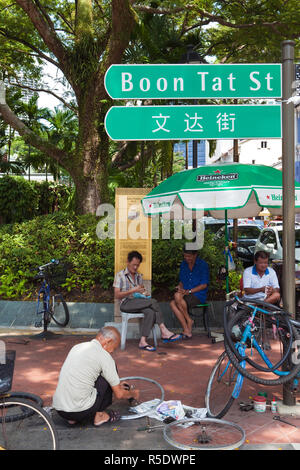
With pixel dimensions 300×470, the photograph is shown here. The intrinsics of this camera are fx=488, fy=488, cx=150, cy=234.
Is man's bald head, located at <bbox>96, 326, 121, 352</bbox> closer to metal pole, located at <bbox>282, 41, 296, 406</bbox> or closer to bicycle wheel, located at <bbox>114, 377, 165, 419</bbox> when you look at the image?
bicycle wheel, located at <bbox>114, 377, 165, 419</bbox>

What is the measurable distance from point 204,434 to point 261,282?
11.4 ft

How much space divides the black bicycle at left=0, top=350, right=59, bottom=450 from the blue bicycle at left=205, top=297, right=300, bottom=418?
1788mm

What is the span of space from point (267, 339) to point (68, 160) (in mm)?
8960

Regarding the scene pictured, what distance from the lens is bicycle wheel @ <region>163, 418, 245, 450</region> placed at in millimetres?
4016

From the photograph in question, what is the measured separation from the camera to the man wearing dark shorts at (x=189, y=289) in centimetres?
816

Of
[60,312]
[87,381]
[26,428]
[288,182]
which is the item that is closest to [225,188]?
[288,182]

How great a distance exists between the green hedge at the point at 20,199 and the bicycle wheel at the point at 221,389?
1437cm

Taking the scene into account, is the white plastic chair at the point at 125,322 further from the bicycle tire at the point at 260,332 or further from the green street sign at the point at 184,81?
the green street sign at the point at 184,81

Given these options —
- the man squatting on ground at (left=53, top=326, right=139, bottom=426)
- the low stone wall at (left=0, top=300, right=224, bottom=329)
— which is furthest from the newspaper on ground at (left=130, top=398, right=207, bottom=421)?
the low stone wall at (left=0, top=300, right=224, bottom=329)

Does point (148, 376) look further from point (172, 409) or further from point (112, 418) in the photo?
point (112, 418)

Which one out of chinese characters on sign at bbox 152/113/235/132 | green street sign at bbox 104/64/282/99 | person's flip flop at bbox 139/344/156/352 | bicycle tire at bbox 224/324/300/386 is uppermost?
green street sign at bbox 104/64/282/99

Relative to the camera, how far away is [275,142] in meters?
56.0

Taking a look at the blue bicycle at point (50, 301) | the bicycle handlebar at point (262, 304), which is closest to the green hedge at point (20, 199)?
the blue bicycle at point (50, 301)
